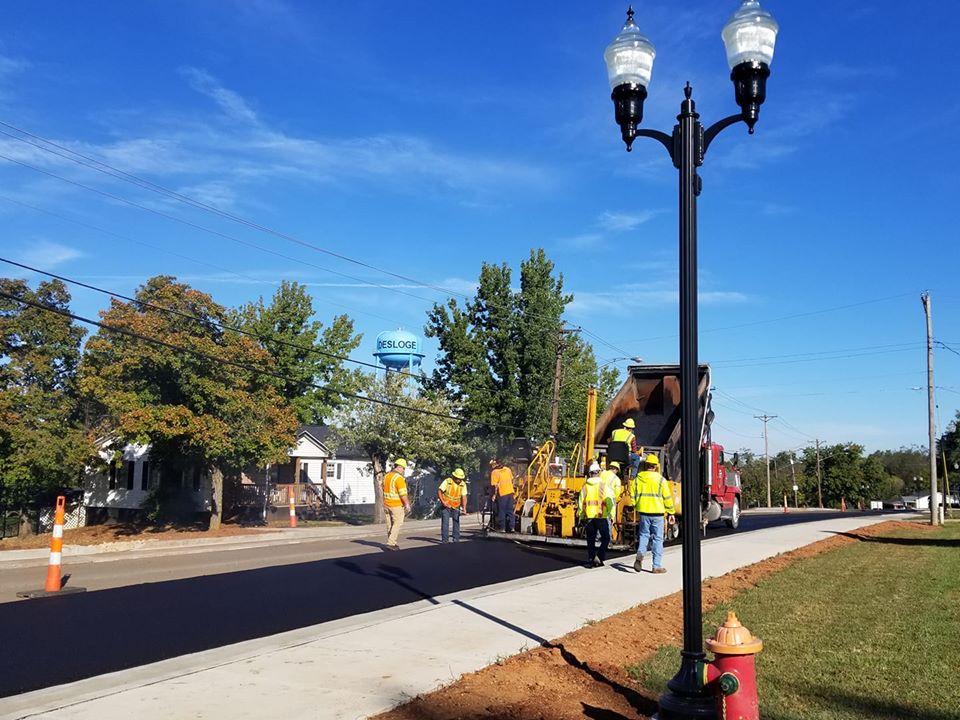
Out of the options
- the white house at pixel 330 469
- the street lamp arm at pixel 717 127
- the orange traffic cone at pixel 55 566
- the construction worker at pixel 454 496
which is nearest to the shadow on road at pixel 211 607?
the orange traffic cone at pixel 55 566

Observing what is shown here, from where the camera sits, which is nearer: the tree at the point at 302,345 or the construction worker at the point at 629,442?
the construction worker at the point at 629,442

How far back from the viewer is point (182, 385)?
87.9ft

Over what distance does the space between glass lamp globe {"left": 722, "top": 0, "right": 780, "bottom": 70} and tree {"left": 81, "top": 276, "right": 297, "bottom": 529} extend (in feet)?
69.9

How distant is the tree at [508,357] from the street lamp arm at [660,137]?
1208 inches

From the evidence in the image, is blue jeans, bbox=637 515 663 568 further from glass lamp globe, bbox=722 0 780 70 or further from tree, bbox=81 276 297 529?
tree, bbox=81 276 297 529

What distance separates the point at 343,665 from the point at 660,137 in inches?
183

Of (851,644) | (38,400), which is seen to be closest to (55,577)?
(851,644)

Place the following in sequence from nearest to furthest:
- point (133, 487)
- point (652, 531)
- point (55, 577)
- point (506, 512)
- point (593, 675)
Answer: point (593, 675) < point (55, 577) < point (652, 531) < point (506, 512) < point (133, 487)

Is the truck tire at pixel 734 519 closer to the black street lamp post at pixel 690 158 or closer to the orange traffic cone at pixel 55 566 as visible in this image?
→ the orange traffic cone at pixel 55 566

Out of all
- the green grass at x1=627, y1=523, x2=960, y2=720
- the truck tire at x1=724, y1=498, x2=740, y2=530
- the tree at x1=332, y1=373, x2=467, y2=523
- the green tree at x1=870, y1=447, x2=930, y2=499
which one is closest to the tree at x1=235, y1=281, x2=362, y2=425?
the tree at x1=332, y1=373, x2=467, y2=523

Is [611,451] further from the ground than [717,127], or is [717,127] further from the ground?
[717,127]

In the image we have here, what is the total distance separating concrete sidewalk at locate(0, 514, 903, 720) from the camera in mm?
5516

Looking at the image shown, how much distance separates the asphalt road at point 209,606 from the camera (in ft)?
23.5

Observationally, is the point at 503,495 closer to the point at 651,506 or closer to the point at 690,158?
the point at 651,506
